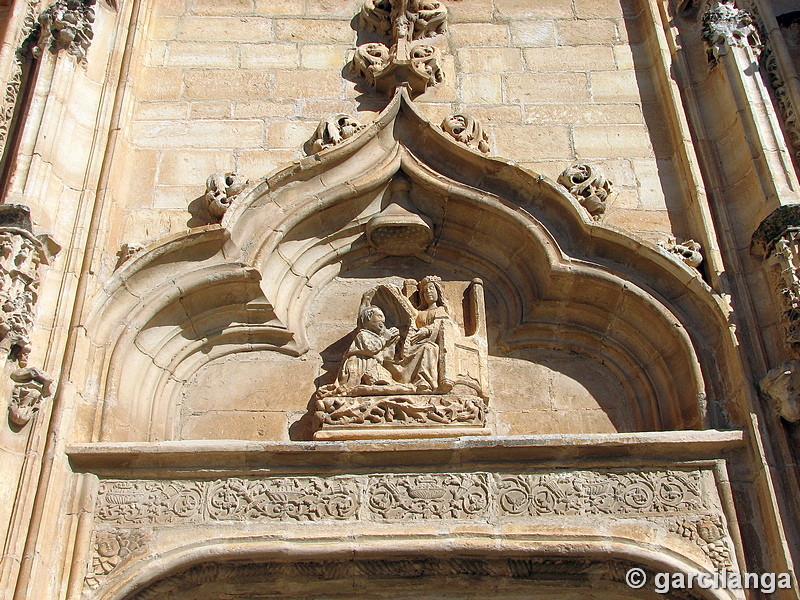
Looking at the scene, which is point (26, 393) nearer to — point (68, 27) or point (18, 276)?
point (18, 276)

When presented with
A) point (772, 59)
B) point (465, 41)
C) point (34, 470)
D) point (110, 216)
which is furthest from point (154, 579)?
point (772, 59)

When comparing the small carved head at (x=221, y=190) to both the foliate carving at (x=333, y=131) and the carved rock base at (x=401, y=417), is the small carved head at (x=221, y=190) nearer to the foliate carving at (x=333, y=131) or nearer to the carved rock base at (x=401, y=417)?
the foliate carving at (x=333, y=131)

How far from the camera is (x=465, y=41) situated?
25.5 feet

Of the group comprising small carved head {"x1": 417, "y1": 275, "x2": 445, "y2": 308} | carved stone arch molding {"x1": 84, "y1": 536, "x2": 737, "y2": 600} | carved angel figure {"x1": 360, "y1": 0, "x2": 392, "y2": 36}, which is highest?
carved angel figure {"x1": 360, "y1": 0, "x2": 392, "y2": 36}

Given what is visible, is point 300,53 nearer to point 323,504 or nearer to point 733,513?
point 323,504

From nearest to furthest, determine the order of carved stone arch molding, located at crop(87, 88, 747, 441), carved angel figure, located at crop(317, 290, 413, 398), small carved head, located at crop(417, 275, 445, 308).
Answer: carved angel figure, located at crop(317, 290, 413, 398) < carved stone arch molding, located at crop(87, 88, 747, 441) < small carved head, located at crop(417, 275, 445, 308)

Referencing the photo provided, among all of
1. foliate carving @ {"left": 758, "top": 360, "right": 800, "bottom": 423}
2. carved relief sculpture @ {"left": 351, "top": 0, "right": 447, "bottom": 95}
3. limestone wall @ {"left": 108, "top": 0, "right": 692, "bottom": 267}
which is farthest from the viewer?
carved relief sculpture @ {"left": 351, "top": 0, "right": 447, "bottom": 95}

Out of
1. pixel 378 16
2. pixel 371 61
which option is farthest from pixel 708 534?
pixel 378 16

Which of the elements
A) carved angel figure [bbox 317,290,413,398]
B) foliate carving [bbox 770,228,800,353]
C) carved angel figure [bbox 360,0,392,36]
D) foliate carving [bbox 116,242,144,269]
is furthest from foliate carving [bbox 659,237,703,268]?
foliate carving [bbox 116,242,144,269]

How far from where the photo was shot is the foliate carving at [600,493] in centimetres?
524

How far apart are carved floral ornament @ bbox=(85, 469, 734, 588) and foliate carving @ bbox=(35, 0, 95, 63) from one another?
339cm

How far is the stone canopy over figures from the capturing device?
559cm

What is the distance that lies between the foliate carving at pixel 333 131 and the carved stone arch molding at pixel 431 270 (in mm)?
128

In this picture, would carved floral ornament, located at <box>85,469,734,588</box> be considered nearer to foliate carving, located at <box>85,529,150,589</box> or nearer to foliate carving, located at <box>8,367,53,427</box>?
foliate carving, located at <box>85,529,150,589</box>
